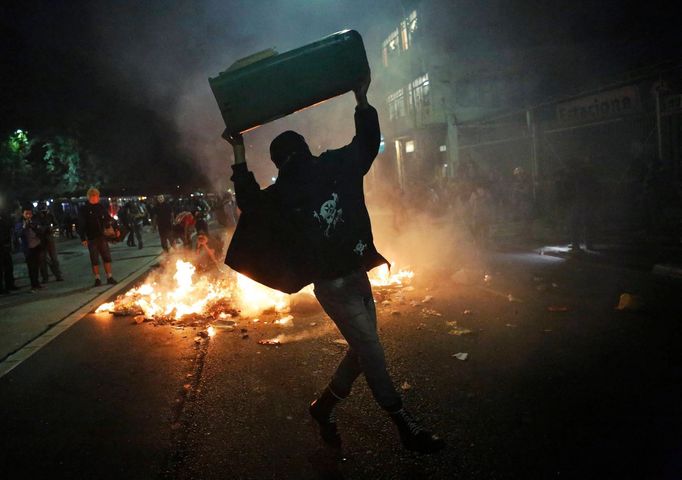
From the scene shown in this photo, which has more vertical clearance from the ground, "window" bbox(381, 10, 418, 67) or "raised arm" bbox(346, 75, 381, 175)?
"window" bbox(381, 10, 418, 67)

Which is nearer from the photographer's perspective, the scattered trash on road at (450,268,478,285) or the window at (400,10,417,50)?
the scattered trash on road at (450,268,478,285)

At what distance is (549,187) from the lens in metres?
12.6

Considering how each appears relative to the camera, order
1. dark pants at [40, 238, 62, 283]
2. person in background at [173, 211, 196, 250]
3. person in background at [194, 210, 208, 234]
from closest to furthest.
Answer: person in background at [194, 210, 208, 234] < dark pants at [40, 238, 62, 283] < person in background at [173, 211, 196, 250]

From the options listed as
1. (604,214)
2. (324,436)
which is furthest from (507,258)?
(324,436)

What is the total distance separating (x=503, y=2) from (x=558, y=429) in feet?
68.5

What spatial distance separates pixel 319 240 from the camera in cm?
251

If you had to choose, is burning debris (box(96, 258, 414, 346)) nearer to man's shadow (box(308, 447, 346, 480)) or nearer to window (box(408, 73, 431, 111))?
man's shadow (box(308, 447, 346, 480))

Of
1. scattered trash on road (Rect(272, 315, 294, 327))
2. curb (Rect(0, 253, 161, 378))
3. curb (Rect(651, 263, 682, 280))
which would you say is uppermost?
curb (Rect(0, 253, 161, 378))

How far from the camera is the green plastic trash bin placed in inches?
97.7

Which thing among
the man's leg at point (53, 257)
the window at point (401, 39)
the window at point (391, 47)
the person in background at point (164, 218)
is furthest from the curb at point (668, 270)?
the window at point (391, 47)

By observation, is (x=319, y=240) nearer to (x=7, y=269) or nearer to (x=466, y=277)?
(x=466, y=277)

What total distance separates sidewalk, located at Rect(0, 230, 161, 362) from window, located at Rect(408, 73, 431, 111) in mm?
15939

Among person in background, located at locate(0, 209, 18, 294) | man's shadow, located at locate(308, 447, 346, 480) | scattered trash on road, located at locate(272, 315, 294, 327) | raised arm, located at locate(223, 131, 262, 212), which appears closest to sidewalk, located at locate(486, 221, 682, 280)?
scattered trash on road, located at locate(272, 315, 294, 327)

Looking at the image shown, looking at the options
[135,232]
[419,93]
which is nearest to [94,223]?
[135,232]
